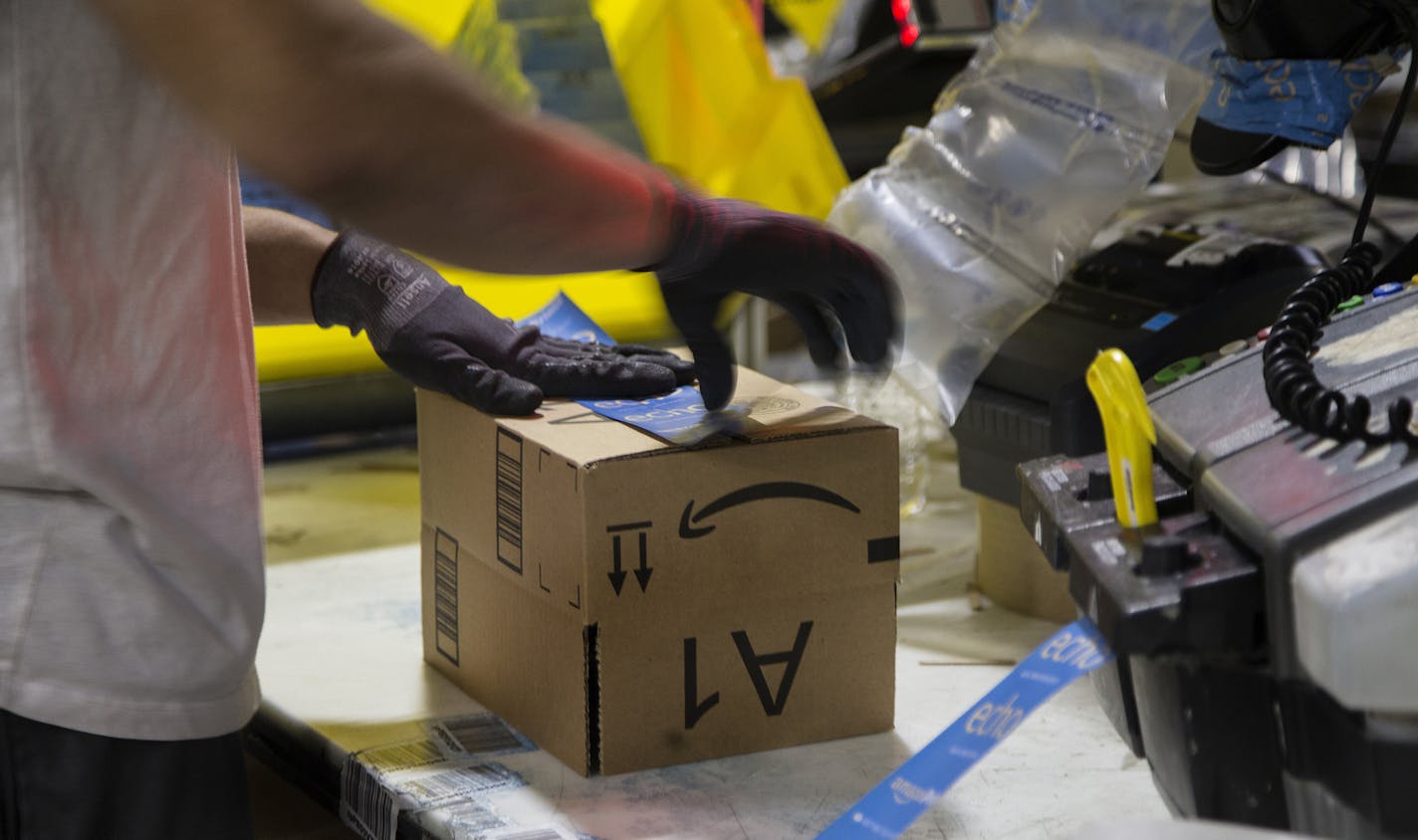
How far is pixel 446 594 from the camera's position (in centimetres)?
154

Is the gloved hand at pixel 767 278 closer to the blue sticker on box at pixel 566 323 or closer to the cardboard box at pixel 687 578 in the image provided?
the cardboard box at pixel 687 578

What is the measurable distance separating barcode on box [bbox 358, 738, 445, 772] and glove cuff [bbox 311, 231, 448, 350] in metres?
0.38

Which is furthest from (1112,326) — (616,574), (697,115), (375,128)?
(697,115)

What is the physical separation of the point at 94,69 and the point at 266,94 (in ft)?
0.49

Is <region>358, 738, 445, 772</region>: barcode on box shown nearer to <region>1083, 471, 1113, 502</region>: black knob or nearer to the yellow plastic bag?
<region>1083, 471, 1113, 502</region>: black knob

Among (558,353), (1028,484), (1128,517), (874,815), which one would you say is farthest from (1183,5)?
(874,815)

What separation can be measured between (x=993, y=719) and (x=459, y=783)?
626mm

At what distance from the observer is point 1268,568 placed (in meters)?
0.72

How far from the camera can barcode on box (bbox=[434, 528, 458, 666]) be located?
1.52 m

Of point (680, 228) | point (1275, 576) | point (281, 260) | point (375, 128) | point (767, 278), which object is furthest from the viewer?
point (281, 260)

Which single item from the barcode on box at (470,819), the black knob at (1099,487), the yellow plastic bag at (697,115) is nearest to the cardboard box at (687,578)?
the barcode on box at (470,819)

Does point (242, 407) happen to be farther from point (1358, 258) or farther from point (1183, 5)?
point (1183, 5)

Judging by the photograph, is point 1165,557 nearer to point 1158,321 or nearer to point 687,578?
point 687,578

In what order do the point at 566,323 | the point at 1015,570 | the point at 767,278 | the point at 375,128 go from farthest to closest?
the point at 1015,570, the point at 566,323, the point at 767,278, the point at 375,128
